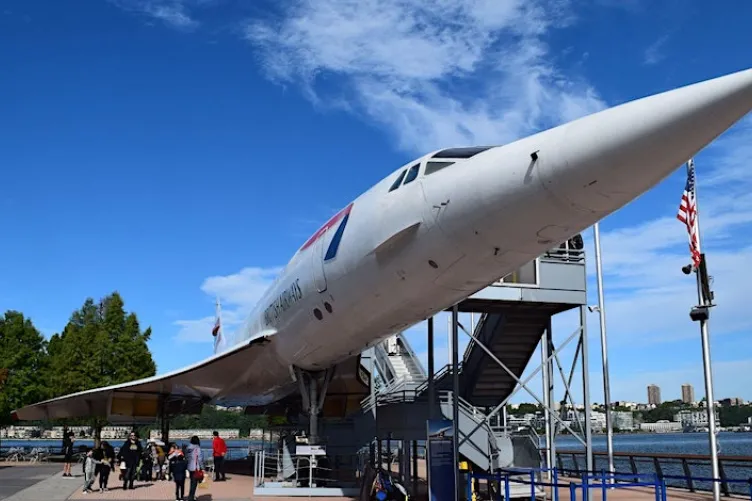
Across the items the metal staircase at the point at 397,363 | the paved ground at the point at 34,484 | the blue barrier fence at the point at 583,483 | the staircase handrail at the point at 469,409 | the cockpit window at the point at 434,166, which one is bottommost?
the paved ground at the point at 34,484

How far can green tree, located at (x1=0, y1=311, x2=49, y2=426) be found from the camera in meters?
26.4

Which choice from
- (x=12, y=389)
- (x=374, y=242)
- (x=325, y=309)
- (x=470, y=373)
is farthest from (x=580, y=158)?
(x=12, y=389)

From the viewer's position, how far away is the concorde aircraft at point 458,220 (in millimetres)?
5031

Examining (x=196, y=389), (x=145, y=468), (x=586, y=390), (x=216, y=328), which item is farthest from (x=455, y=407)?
(x=216, y=328)

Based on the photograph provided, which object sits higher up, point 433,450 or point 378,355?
point 378,355

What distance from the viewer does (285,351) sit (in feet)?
37.9

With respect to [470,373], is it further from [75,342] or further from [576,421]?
[75,342]

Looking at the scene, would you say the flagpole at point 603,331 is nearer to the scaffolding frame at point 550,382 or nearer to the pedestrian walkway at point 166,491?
the scaffolding frame at point 550,382

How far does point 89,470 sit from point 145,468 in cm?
264

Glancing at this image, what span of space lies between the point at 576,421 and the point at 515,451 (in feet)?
4.03

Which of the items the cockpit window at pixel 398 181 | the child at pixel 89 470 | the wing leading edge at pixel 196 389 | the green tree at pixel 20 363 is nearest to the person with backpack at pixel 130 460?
the child at pixel 89 470

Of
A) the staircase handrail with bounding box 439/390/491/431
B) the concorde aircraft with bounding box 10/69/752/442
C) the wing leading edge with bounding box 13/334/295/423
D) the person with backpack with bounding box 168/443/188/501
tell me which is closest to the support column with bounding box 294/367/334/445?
the concorde aircraft with bounding box 10/69/752/442

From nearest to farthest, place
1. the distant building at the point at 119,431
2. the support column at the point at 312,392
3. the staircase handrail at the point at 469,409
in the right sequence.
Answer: the support column at the point at 312,392, the staircase handrail at the point at 469,409, the distant building at the point at 119,431

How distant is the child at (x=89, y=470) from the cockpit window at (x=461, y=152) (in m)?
9.70
